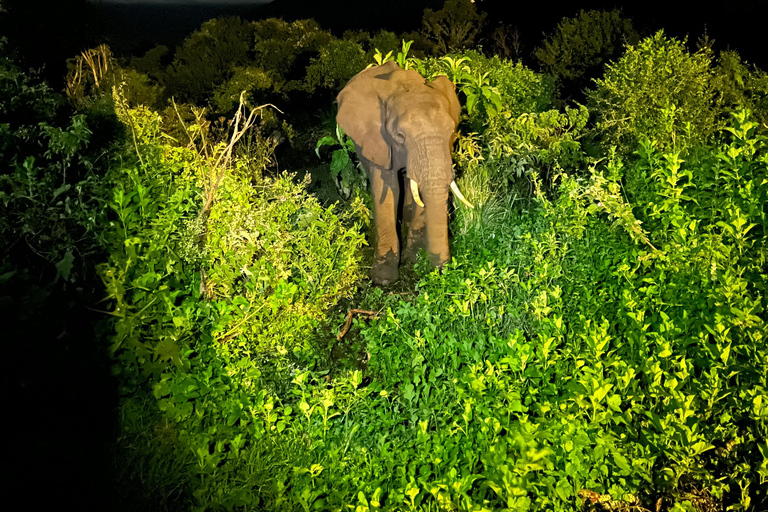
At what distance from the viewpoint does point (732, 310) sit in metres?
2.97

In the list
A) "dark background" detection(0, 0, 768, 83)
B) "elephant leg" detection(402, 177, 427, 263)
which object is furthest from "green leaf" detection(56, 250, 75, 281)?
"dark background" detection(0, 0, 768, 83)

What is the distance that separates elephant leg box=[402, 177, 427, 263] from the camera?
17.9ft

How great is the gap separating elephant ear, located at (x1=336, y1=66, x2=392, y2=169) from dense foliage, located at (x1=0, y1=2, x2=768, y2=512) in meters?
0.67

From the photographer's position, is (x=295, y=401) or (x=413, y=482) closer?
(x=413, y=482)

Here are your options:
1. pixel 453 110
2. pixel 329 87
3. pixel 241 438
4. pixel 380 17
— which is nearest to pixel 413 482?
pixel 241 438

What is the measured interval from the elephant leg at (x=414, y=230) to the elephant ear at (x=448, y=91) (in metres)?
0.77

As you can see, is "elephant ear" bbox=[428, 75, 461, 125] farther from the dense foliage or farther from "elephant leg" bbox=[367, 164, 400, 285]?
"elephant leg" bbox=[367, 164, 400, 285]

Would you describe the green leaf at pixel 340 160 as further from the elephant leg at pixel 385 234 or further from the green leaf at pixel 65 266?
the green leaf at pixel 65 266

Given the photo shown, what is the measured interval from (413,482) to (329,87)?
9.36 meters

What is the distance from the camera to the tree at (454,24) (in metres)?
17.4

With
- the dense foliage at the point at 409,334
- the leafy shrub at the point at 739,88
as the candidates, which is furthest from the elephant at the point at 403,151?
the leafy shrub at the point at 739,88

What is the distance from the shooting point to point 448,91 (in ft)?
17.4

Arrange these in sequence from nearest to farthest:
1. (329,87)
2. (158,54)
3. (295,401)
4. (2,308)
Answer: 1. (2,308)
2. (295,401)
3. (329,87)
4. (158,54)

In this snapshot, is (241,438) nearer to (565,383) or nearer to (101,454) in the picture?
(101,454)
